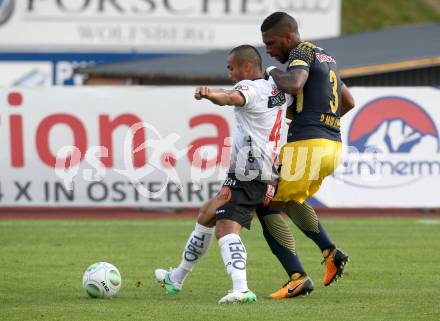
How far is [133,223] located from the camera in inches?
659

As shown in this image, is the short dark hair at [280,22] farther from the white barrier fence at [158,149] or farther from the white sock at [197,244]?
the white barrier fence at [158,149]

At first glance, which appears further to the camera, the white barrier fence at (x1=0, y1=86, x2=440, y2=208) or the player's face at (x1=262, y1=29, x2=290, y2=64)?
the white barrier fence at (x1=0, y1=86, x2=440, y2=208)

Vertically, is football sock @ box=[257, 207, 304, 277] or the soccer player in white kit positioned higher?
Result: the soccer player in white kit

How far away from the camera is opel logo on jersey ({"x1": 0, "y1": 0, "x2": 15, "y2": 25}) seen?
112ft

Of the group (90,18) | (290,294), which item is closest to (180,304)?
(290,294)

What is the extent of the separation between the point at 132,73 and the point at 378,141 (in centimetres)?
789

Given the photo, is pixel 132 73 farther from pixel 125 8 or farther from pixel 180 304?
pixel 180 304

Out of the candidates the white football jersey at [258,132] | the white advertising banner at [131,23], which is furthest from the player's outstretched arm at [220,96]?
the white advertising banner at [131,23]

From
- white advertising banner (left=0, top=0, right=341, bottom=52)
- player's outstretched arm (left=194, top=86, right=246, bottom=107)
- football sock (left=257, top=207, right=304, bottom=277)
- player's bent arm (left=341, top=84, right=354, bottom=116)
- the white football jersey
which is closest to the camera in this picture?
player's outstretched arm (left=194, top=86, right=246, bottom=107)

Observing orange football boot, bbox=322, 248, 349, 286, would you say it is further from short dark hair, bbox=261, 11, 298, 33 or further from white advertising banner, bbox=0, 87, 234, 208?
white advertising banner, bbox=0, 87, 234, 208

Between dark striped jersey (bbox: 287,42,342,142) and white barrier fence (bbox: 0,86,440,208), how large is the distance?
8.39 metres

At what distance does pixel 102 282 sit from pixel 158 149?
8.90 m

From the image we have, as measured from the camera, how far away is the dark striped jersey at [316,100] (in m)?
9.11

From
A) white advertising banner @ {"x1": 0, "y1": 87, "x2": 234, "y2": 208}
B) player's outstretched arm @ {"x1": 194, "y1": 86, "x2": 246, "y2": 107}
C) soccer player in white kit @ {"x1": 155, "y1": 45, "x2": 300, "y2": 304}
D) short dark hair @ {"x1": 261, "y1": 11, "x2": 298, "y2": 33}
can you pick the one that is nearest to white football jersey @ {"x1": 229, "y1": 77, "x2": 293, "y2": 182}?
soccer player in white kit @ {"x1": 155, "y1": 45, "x2": 300, "y2": 304}
